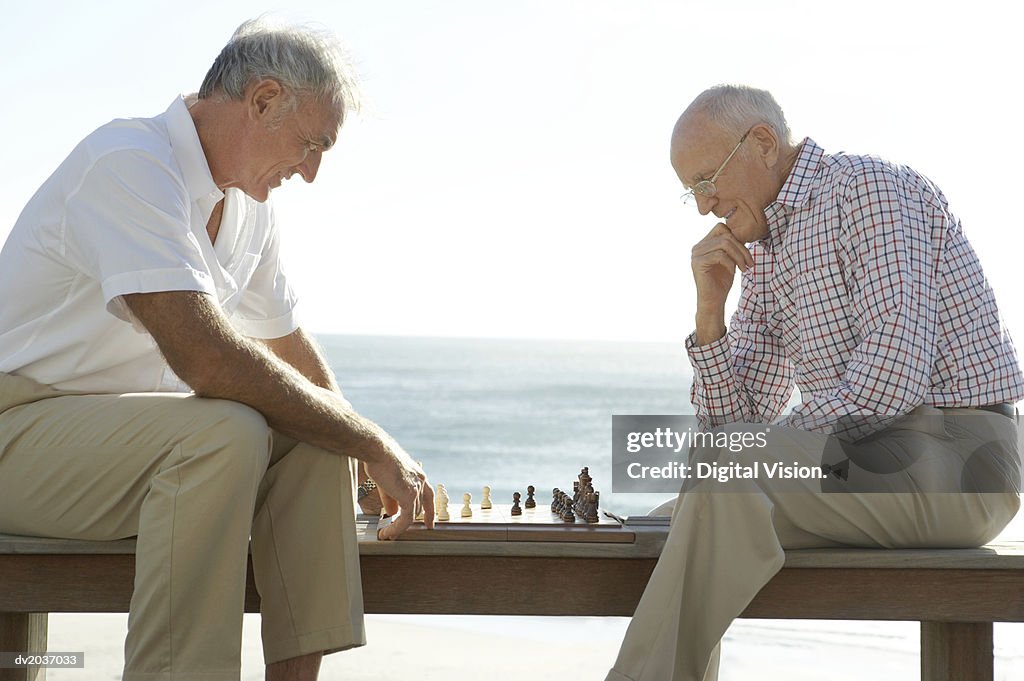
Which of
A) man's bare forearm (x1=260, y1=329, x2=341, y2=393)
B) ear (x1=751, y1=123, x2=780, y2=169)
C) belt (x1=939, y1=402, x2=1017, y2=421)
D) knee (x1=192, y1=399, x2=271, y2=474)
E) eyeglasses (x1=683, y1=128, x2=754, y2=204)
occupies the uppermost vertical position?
ear (x1=751, y1=123, x2=780, y2=169)

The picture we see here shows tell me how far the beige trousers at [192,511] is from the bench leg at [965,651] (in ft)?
4.16

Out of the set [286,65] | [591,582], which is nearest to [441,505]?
[591,582]

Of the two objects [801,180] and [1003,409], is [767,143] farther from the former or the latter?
[1003,409]

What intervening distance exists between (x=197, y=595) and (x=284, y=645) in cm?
28

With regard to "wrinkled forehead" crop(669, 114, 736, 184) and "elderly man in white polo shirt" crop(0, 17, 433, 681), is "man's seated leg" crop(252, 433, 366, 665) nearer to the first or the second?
"elderly man in white polo shirt" crop(0, 17, 433, 681)

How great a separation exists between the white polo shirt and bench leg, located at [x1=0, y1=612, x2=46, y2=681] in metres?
0.68

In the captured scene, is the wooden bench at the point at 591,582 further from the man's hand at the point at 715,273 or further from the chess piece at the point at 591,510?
the man's hand at the point at 715,273

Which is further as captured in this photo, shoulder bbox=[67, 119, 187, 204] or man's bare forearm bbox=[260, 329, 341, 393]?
man's bare forearm bbox=[260, 329, 341, 393]

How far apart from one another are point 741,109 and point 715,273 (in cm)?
40

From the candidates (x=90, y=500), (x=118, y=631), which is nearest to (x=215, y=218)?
(x=90, y=500)

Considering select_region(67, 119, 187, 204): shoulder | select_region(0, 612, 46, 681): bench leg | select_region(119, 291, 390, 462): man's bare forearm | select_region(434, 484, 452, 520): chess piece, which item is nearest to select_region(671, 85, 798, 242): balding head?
select_region(434, 484, 452, 520): chess piece

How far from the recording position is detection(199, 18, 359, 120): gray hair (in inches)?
92.0

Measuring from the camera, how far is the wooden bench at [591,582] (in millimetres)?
2178

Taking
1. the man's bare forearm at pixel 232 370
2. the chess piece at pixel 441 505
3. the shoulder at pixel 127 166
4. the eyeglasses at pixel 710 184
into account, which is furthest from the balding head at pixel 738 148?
the shoulder at pixel 127 166
